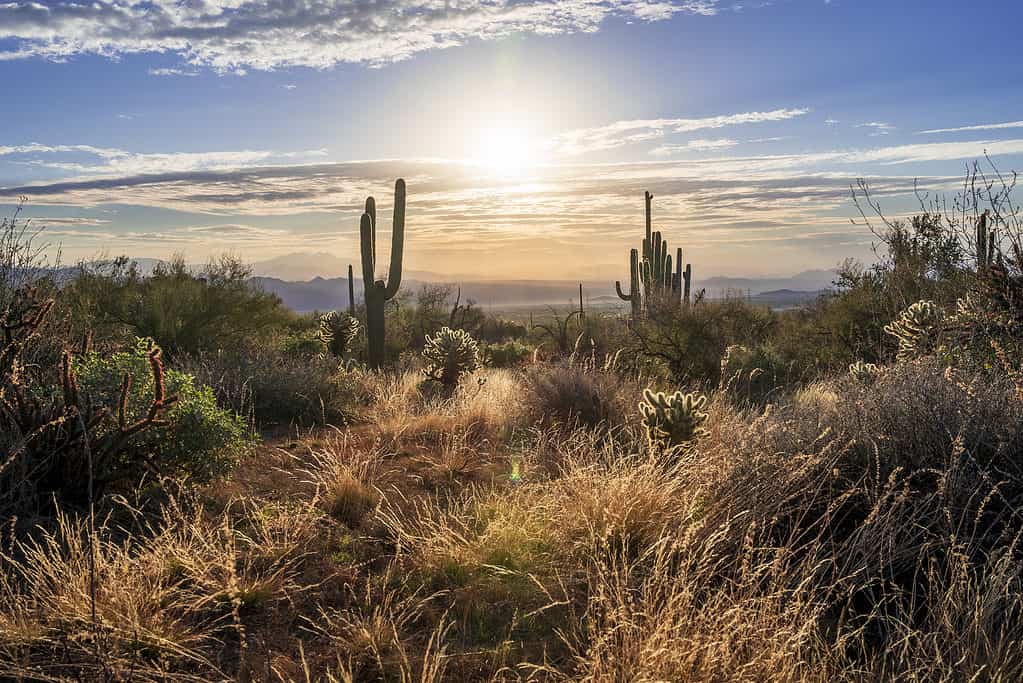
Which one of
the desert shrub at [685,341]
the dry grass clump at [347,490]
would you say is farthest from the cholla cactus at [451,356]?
the dry grass clump at [347,490]

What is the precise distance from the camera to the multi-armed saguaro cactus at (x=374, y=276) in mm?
19141

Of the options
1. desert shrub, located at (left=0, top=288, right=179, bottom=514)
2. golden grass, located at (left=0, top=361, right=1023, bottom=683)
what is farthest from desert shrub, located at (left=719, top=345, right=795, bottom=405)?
desert shrub, located at (left=0, top=288, right=179, bottom=514)

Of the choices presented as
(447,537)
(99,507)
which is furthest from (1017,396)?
(99,507)

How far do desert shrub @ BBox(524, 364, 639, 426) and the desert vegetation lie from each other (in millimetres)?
40

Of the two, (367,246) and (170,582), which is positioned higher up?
(367,246)

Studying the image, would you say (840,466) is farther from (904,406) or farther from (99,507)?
(99,507)

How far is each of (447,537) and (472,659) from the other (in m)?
1.33

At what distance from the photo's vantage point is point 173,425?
6551 mm

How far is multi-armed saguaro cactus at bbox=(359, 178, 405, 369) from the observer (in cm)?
1914

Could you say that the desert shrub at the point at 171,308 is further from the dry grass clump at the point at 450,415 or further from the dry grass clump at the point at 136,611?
the dry grass clump at the point at 136,611

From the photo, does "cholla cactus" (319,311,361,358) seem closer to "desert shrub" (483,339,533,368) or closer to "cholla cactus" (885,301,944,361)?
"desert shrub" (483,339,533,368)

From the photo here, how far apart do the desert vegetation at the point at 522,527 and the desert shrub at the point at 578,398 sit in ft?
0.13

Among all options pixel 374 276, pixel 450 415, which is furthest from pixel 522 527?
pixel 374 276

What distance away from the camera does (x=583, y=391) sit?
1066cm
